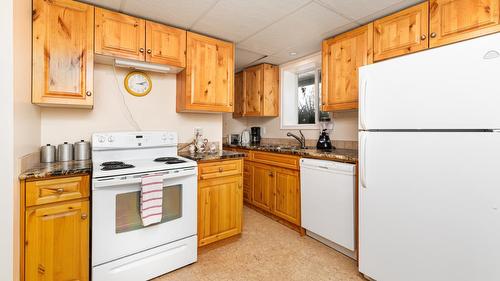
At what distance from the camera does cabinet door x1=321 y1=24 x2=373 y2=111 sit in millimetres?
2165

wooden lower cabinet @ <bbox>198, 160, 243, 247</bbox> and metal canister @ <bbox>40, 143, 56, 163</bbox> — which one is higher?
metal canister @ <bbox>40, 143, 56, 163</bbox>

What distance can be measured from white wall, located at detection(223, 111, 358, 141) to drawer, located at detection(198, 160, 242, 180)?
54.3 inches

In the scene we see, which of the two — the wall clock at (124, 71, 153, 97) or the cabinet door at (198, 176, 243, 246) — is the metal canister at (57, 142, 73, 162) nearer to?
the wall clock at (124, 71, 153, 97)

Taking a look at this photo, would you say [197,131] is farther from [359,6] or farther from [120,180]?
[359,6]

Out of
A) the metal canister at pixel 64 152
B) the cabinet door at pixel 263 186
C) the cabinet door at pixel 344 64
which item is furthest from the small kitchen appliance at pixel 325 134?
the metal canister at pixel 64 152

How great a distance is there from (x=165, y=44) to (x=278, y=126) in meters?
2.20

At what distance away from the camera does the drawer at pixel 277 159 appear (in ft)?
8.23

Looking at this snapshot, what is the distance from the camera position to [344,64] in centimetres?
235

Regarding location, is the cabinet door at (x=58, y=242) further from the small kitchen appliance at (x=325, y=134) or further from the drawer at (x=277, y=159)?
the small kitchen appliance at (x=325, y=134)

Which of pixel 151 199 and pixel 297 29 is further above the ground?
pixel 297 29

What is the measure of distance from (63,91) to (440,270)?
2941 millimetres

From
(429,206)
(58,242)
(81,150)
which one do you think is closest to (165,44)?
(81,150)

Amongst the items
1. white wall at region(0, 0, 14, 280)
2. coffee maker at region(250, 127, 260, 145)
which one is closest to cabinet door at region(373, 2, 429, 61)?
coffee maker at region(250, 127, 260, 145)

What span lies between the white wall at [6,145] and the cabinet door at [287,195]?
2.27 metres
